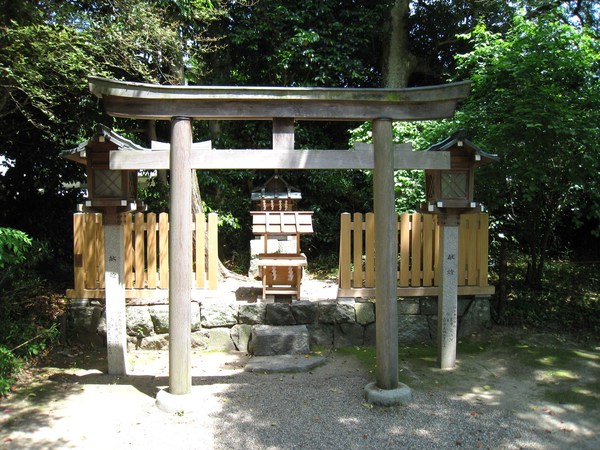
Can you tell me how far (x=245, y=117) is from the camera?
4.98m

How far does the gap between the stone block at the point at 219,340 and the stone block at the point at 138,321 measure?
901 mm

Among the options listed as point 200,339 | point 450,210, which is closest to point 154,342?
point 200,339

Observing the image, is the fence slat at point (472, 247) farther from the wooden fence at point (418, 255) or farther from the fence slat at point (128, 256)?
the fence slat at point (128, 256)

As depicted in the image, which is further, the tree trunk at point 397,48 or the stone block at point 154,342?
the tree trunk at point 397,48

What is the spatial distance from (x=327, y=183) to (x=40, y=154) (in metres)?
6.33

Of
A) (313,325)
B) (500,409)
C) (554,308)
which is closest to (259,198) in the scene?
(313,325)

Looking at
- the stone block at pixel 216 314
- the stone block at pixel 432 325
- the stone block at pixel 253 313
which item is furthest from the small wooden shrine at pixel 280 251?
the stone block at pixel 432 325

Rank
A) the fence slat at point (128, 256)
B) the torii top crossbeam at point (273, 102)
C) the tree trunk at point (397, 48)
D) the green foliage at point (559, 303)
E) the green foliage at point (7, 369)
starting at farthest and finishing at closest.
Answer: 1. the tree trunk at point (397, 48)
2. the green foliage at point (559, 303)
3. the fence slat at point (128, 256)
4. the green foliage at point (7, 369)
5. the torii top crossbeam at point (273, 102)

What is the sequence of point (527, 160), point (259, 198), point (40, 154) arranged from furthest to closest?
point (40, 154), point (259, 198), point (527, 160)

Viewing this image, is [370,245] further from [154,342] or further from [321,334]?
[154,342]

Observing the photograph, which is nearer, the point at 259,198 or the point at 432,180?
the point at 432,180

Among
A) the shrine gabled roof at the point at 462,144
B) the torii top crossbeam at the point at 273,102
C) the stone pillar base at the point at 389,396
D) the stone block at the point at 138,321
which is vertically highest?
the torii top crossbeam at the point at 273,102

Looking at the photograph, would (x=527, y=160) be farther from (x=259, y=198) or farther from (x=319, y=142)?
(x=319, y=142)

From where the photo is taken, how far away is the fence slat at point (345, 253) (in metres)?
6.93
